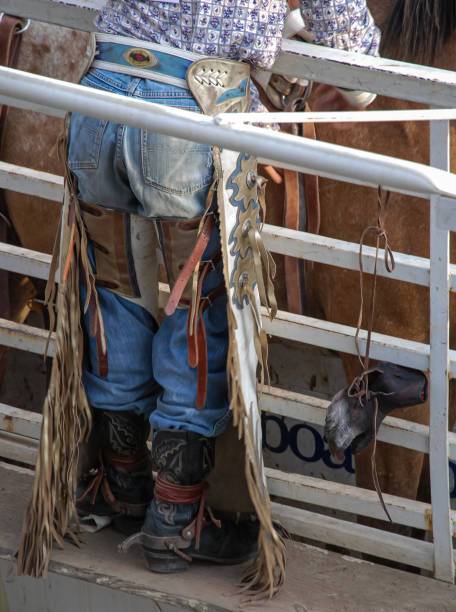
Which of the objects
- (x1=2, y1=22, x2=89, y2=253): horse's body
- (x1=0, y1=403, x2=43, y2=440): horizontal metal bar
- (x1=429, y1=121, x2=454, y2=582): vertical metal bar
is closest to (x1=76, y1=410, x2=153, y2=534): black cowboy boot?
(x1=0, y1=403, x2=43, y2=440): horizontal metal bar

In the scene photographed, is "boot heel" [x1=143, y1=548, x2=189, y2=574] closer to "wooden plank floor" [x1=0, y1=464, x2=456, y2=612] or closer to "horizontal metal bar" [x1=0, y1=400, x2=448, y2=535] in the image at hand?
"wooden plank floor" [x1=0, y1=464, x2=456, y2=612]

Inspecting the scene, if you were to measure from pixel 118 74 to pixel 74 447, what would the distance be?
34.6 inches

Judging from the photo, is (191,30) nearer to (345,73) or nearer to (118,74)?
(118,74)

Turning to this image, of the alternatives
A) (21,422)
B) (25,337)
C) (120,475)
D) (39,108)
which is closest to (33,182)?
(39,108)

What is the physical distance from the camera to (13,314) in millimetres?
3160

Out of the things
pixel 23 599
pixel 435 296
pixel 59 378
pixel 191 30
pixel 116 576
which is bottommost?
pixel 23 599

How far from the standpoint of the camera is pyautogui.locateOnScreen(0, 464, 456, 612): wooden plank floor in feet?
6.03

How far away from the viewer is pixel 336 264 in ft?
6.49

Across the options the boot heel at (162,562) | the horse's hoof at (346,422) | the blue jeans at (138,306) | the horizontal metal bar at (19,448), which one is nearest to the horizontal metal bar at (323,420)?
the horse's hoof at (346,422)

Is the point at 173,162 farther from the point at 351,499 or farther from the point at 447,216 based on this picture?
the point at 351,499

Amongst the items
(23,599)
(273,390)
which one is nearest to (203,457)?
(273,390)

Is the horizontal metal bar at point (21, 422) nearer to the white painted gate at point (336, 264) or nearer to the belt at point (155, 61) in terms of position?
the white painted gate at point (336, 264)

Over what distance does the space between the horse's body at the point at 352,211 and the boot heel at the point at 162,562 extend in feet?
3.12

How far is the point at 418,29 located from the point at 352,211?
58 centimetres
